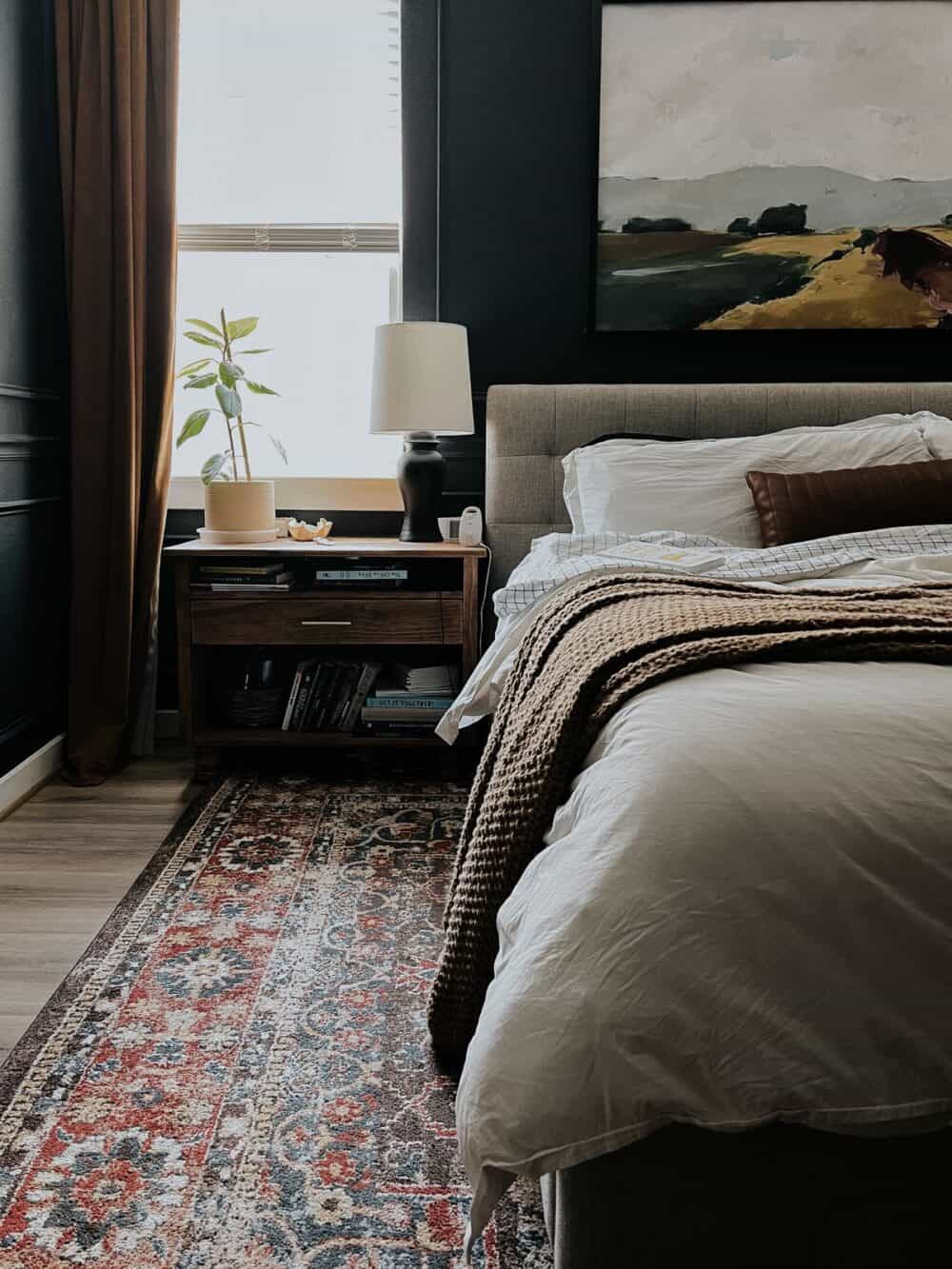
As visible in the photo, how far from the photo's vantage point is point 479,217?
137 inches

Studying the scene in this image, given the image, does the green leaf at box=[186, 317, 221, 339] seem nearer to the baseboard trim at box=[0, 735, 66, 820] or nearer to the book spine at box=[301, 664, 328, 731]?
the book spine at box=[301, 664, 328, 731]

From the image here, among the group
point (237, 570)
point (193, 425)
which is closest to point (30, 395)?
point (193, 425)

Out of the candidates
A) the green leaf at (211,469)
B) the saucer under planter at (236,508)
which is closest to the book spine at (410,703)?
the saucer under planter at (236,508)

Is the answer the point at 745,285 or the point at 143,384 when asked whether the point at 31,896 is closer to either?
the point at 143,384

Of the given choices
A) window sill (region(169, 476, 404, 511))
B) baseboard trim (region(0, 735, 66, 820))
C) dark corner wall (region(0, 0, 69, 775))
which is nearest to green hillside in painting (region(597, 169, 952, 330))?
window sill (region(169, 476, 404, 511))

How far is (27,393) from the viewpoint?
123 inches

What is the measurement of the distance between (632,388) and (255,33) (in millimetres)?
1614

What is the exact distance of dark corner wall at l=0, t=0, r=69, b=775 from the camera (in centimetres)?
301

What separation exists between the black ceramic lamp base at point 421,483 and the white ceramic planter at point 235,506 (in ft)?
1.34

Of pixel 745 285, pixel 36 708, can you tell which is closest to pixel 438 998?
pixel 36 708

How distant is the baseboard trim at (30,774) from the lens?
300 centimetres

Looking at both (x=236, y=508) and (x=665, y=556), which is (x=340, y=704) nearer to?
(x=236, y=508)

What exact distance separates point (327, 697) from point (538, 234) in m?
1.53

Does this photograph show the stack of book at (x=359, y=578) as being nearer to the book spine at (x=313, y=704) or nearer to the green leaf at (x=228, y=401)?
the book spine at (x=313, y=704)
